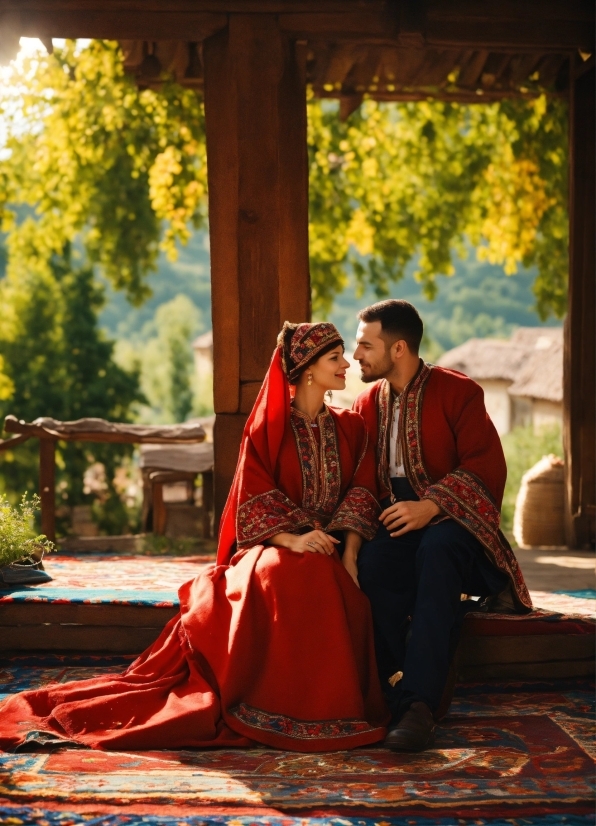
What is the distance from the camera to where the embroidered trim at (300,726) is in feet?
11.8

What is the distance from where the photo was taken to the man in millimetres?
3785

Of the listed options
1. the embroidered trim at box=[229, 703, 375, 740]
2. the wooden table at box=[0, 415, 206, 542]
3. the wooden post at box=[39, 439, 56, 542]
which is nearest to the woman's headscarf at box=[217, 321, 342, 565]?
the embroidered trim at box=[229, 703, 375, 740]

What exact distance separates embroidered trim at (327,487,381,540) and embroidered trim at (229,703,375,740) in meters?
0.77

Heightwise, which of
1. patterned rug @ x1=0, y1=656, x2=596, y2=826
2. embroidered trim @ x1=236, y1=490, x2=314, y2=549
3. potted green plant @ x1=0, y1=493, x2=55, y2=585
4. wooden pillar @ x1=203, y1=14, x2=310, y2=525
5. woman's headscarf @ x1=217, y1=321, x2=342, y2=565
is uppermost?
wooden pillar @ x1=203, y1=14, x2=310, y2=525

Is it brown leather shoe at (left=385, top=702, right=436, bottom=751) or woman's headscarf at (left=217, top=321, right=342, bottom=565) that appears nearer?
brown leather shoe at (left=385, top=702, right=436, bottom=751)

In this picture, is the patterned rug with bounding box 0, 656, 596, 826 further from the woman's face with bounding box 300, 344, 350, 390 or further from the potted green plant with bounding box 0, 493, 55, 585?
the potted green plant with bounding box 0, 493, 55, 585

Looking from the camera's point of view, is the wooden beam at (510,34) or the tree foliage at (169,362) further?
the tree foliage at (169,362)

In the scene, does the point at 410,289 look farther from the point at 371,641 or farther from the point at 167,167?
the point at 371,641

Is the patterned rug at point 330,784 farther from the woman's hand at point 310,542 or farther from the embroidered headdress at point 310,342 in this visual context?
the embroidered headdress at point 310,342

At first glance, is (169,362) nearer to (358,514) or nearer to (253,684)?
(358,514)

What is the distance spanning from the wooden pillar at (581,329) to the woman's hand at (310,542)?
374cm

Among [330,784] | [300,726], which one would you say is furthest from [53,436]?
[330,784]

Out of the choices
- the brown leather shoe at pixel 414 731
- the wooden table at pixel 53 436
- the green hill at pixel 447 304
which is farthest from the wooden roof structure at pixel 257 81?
the green hill at pixel 447 304

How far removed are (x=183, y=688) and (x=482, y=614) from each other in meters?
1.36
